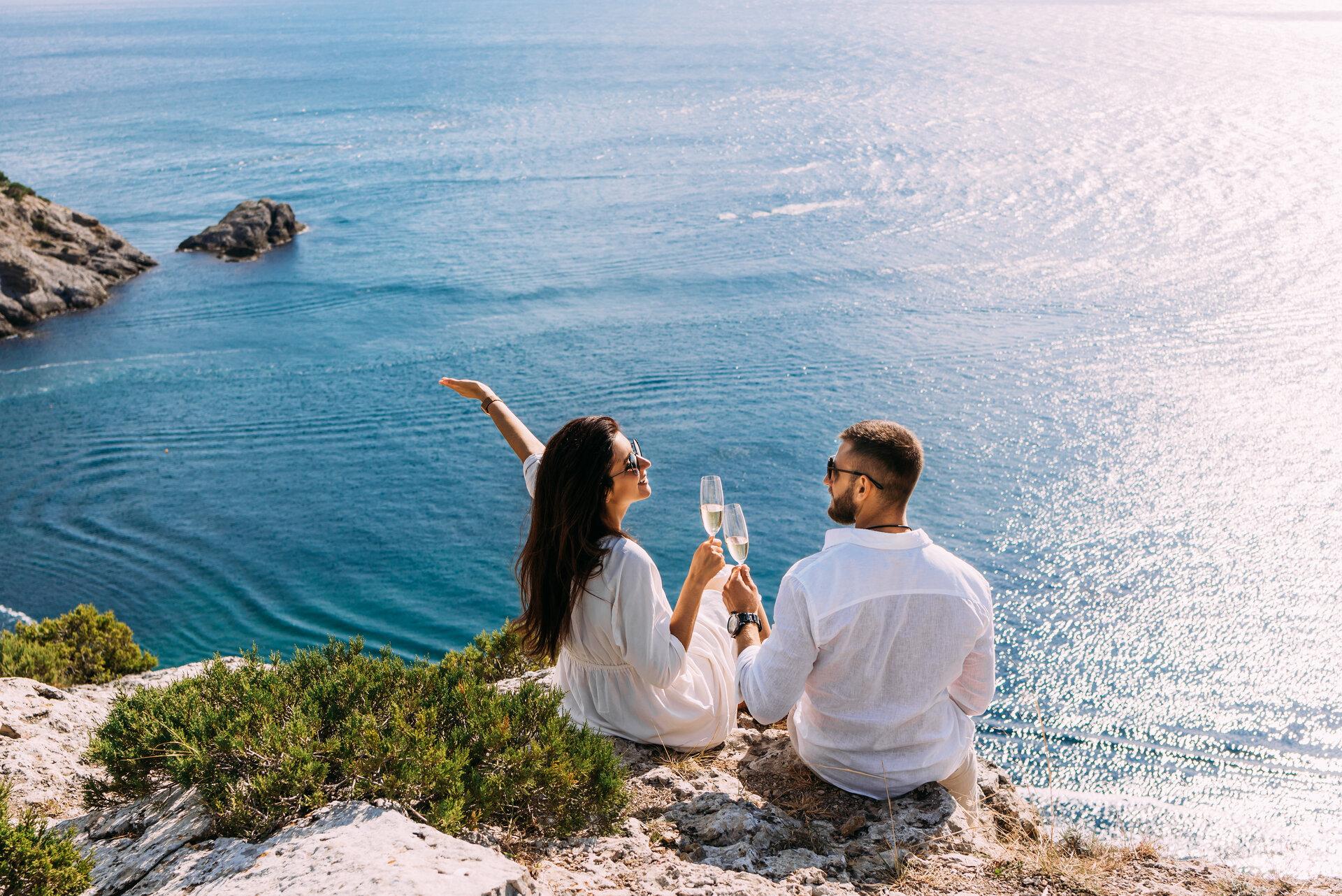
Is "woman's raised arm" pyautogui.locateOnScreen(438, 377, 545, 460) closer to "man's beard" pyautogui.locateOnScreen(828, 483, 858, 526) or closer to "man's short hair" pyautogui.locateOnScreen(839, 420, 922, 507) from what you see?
"man's beard" pyautogui.locateOnScreen(828, 483, 858, 526)

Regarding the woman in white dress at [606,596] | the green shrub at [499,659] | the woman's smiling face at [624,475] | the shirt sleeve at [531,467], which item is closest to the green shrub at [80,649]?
the green shrub at [499,659]

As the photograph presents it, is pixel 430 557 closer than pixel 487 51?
Yes

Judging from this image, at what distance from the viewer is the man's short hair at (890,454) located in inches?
173

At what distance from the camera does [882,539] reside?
176 inches

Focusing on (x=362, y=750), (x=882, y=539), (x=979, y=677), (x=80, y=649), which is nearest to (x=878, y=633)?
(x=882, y=539)

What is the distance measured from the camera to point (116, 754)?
4758 mm

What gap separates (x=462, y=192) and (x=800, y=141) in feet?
56.7

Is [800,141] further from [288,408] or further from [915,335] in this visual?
[288,408]

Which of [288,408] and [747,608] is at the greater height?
[747,608]

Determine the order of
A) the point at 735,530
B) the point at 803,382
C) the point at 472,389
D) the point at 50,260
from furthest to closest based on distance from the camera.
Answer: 1. the point at 50,260
2. the point at 803,382
3. the point at 472,389
4. the point at 735,530

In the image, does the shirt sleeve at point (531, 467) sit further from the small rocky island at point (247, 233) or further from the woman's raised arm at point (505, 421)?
the small rocky island at point (247, 233)

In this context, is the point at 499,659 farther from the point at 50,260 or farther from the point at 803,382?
the point at 50,260

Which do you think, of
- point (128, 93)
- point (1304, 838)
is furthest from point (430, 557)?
point (128, 93)

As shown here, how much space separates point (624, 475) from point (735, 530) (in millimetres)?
679
